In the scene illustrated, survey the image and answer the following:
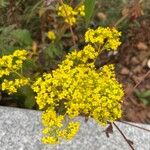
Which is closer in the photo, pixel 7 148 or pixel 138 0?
pixel 7 148

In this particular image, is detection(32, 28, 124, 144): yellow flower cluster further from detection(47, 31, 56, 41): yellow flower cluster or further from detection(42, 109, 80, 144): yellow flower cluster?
detection(47, 31, 56, 41): yellow flower cluster

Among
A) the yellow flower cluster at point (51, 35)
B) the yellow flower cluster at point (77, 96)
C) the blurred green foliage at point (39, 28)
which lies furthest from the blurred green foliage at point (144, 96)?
the yellow flower cluster at point (77, 96)

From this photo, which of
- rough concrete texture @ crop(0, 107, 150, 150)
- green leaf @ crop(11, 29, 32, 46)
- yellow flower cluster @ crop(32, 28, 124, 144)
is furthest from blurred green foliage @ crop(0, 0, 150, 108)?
Result: yellow flower cluster @ crop(32, 28, 124, 144)

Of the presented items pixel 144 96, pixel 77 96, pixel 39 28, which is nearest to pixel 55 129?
pixel 77 96

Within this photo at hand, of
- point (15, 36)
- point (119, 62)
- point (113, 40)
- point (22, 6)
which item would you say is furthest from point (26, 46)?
point (113, 40)

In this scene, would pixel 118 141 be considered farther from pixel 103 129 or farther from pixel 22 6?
pixel 22 6

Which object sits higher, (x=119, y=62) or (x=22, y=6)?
(x=22, y=6)

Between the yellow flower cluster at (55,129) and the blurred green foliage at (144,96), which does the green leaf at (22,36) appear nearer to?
the blurred green foliage at (144,96)

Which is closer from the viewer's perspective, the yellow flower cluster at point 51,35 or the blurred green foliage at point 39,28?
the blurred green foliage at point 39,28
